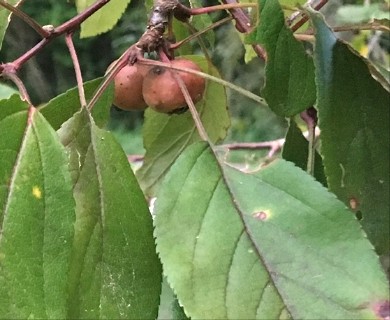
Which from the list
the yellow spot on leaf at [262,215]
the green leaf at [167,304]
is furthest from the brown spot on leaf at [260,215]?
the green leaf at [167,304]

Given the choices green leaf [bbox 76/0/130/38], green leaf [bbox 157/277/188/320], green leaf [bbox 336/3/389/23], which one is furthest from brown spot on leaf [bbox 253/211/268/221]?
green leaf [bbox 336/3/389/23]

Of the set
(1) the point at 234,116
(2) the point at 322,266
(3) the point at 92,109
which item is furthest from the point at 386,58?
(1) the point at 234,116

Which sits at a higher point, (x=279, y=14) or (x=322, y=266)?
(x=279, y=14)

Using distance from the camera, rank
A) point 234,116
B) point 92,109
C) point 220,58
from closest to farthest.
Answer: point 92,109
point 220,58
point 234,116

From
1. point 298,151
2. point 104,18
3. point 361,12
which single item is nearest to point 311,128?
point 298,151

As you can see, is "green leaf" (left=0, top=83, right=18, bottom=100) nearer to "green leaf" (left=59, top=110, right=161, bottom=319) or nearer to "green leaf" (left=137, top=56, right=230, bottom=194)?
"green leaf" (left=59, top=110, right=161, bottom=319)

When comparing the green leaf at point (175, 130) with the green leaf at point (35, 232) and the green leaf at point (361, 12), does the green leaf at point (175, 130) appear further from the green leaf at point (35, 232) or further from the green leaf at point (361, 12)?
the green leaf at point (361, 12)

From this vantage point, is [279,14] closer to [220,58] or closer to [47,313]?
[47,313]

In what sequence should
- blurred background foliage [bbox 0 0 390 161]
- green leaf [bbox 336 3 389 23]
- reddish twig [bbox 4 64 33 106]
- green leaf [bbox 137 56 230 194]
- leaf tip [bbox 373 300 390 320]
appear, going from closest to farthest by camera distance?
1. leaf tip [bbox 373 300 390 320]
2. reddish twig [bbox 4 64 33 106]
3. green leaf [bbox 137 56 230 194]
4. green leaf [bbox 336 3 389 23]
5. blurred background foliage [bbox 0 0 390 161]
